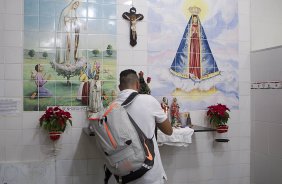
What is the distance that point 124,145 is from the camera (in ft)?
5.60

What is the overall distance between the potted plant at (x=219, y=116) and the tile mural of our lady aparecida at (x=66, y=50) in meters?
0.97

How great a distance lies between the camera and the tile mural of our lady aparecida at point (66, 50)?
2471 millimetres

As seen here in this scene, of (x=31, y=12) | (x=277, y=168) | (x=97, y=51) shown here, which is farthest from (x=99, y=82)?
(x=277, y=168)

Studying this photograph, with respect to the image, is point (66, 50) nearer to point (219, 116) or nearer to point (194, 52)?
point (194, 52)

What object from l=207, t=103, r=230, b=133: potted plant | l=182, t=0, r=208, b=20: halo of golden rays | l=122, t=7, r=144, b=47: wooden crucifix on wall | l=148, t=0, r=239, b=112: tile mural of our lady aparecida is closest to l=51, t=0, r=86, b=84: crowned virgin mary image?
l=122, t=7, r=144, b=47: wooden crucifix on wall

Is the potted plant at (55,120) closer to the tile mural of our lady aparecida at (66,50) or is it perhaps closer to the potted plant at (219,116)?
the tile mural of our lady aparecida at (66,50)

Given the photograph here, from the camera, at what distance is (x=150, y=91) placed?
2.63 metres

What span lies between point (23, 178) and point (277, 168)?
221cm

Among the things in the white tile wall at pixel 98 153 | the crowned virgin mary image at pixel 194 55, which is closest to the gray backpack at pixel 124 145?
the white tile wall at pixel 98 153

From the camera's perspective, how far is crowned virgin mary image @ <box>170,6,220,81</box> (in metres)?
2.83

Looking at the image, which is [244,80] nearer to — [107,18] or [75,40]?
[107,18]

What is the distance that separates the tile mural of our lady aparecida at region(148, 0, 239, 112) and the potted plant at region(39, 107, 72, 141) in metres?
0.85

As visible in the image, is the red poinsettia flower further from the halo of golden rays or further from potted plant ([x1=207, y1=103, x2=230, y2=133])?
the halo of golden rays

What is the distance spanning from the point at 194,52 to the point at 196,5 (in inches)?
18.0
